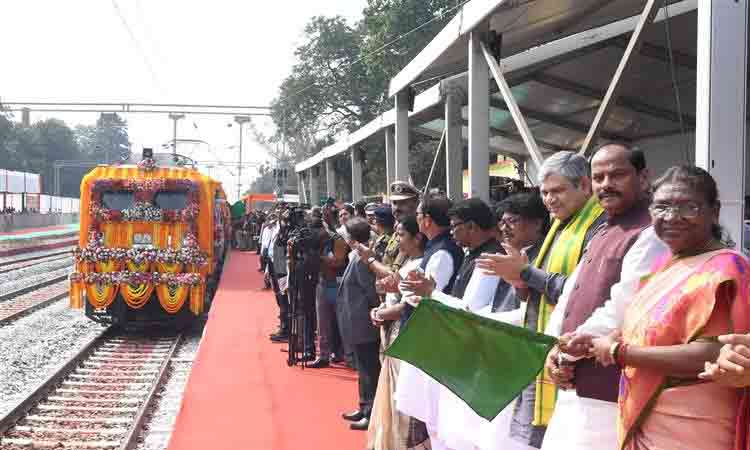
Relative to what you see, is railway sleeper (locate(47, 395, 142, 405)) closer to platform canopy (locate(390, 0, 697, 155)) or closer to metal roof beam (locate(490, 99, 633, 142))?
platform canopy (locate(390, 0, 697, 155))

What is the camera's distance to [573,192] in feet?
11.2

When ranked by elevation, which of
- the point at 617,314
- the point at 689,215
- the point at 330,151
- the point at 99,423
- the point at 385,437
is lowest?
the point at 99,423

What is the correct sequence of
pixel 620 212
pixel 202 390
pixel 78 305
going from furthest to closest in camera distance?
pixel 78 305
pixel 202 390
pixel 620 212

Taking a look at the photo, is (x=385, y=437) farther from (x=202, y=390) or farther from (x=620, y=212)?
(x=202, y=390)

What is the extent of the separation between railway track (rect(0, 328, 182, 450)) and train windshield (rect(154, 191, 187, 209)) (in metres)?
2.24

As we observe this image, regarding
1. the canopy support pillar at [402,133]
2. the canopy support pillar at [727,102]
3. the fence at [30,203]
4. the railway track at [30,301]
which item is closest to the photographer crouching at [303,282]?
the canopy support pillar at [402,133]

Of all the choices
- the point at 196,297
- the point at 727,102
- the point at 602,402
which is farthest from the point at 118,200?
the point at 602,402

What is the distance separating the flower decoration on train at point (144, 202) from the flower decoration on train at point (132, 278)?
88 centimetres

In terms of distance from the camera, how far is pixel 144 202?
12.8 m

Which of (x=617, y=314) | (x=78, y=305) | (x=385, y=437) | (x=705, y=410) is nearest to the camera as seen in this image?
(x=705, y=410)

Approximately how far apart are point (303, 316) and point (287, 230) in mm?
1715

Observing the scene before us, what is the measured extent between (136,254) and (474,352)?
10.2 m

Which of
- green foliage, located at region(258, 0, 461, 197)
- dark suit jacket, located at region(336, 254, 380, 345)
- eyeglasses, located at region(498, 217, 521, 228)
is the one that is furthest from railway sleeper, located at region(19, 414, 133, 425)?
green foliage, located at region(258, 0, 461, 197)

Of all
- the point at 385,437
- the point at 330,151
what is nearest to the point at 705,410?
the point at 385,437
